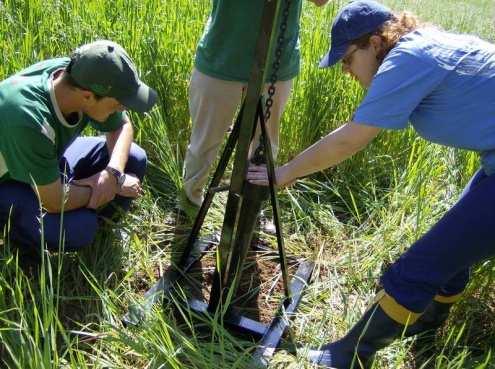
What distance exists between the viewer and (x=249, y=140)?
5.56 ft

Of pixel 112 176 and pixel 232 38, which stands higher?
pixel 232 38

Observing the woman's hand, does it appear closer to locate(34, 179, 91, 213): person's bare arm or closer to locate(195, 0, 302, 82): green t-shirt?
locate(195, 0, 302, 82): green t-shirt

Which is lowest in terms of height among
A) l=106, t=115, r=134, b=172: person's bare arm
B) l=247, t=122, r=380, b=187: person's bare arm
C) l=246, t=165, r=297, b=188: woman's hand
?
l=106, t=115, r=134, b=172: person's bare arm

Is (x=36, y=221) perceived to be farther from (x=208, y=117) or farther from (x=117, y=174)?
(x=208, y=117)

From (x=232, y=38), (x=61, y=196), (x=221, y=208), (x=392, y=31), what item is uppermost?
(x=392, y=31)

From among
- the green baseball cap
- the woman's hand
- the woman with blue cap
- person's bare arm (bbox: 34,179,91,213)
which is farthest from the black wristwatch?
the woman with blue cap

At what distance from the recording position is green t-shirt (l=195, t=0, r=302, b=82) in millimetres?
2018

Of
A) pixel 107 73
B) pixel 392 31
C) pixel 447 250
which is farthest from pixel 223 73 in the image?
pixel 447 250

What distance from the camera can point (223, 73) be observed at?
210 centimetres

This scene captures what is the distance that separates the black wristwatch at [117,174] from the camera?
213 cm

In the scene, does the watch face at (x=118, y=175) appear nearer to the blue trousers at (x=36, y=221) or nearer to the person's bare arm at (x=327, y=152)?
the blue trousers at (x=36, y=221)

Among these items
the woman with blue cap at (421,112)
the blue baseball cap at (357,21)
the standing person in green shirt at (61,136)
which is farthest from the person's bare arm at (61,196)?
the blue baseball cap at (357,21)

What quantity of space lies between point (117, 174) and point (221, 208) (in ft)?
2.09

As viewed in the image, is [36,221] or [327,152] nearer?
[327,152]
